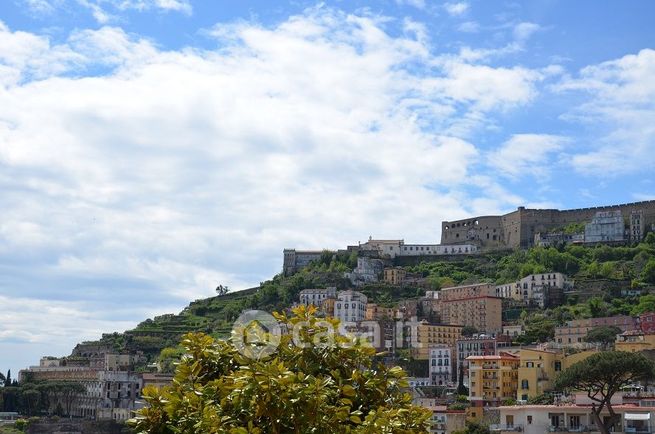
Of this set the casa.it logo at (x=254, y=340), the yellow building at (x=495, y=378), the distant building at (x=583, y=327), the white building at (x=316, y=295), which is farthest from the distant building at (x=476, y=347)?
the casa.it logo at (x=254, y=340)

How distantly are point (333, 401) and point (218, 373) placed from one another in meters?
1.51

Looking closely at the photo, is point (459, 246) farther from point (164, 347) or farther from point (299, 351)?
point (299, 351)

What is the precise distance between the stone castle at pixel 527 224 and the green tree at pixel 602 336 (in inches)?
1240

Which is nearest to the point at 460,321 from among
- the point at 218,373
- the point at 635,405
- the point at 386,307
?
the point at 386,307

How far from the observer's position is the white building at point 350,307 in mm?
78812

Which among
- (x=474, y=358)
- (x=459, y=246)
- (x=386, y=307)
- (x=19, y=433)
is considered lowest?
(x=19, y=433)

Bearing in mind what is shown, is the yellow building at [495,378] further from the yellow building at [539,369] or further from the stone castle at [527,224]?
the stone castle at [527,224]

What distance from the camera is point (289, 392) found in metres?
7.36

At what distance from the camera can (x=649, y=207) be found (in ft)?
299

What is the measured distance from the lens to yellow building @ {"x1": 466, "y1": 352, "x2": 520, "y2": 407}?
47.9 metres

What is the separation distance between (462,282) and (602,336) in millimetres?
30160

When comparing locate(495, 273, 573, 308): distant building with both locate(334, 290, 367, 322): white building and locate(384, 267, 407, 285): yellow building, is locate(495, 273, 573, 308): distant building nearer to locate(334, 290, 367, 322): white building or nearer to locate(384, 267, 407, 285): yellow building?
locate(334, 290, 367, 322): white building

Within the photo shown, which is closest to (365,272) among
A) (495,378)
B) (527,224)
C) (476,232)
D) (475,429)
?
(476,232)

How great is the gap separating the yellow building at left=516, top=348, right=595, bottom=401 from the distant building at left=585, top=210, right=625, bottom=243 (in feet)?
150
